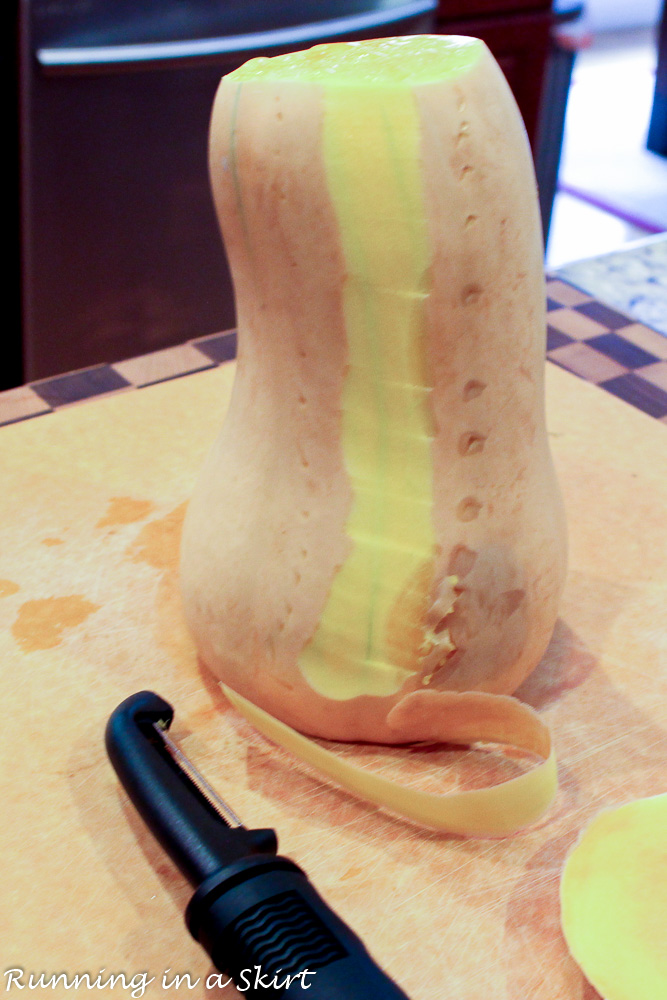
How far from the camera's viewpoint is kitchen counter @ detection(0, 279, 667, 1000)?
400mm

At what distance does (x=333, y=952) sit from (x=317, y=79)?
318 millimetres

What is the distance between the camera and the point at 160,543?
1.98 feet

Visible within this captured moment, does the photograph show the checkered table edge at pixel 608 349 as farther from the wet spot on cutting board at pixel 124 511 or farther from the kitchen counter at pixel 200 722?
the wet spot on cutting board at pixel 124 511

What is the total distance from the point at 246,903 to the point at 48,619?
8.9 inches

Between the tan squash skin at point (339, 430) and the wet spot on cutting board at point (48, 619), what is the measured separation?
78 mm

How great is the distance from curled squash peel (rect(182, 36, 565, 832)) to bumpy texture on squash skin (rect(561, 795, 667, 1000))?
1.9 inches

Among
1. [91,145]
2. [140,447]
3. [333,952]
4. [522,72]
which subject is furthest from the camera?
[522,72]

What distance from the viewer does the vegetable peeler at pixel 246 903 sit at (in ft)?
1.16

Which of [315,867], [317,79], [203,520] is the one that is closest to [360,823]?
[315,867]

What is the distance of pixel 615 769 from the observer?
0.47 meters

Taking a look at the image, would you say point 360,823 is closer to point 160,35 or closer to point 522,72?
point 160,35

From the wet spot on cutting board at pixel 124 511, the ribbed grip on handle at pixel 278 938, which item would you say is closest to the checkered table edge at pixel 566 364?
the wet spot on cutting board at pixel 124 511

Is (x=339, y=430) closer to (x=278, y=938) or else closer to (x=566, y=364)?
(x=278, y=938)

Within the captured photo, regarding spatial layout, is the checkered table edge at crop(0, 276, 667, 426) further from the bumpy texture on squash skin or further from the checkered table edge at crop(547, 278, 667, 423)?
the bumpy texture on squash skin
